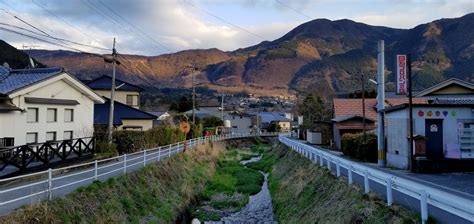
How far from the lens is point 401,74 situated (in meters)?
18.9

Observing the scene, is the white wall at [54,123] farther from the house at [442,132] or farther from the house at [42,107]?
the house at [442,132]

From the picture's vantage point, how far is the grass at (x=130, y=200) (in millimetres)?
8906

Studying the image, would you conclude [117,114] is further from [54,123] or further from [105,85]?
[54,123]

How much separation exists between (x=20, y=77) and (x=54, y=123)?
301 cm

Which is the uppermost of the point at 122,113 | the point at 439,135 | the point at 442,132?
the point at 122,113

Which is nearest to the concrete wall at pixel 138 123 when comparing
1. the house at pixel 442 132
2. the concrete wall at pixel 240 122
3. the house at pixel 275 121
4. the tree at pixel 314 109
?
the house at pixel 442 132

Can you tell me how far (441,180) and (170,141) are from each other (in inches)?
880

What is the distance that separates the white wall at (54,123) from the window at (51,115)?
7.4 inches

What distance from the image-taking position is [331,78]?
171125mm

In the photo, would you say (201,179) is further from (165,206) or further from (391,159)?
(391,159)

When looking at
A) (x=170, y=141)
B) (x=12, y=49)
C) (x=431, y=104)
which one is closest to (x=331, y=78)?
(x=12, y=49)

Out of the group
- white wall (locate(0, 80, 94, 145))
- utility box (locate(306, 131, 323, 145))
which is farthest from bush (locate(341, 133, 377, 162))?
white wall (locate(0, 80, 94, 145))

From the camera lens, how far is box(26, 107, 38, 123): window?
829 inches

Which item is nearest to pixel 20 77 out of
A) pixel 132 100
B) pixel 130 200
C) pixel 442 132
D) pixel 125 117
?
pixel 130 200
